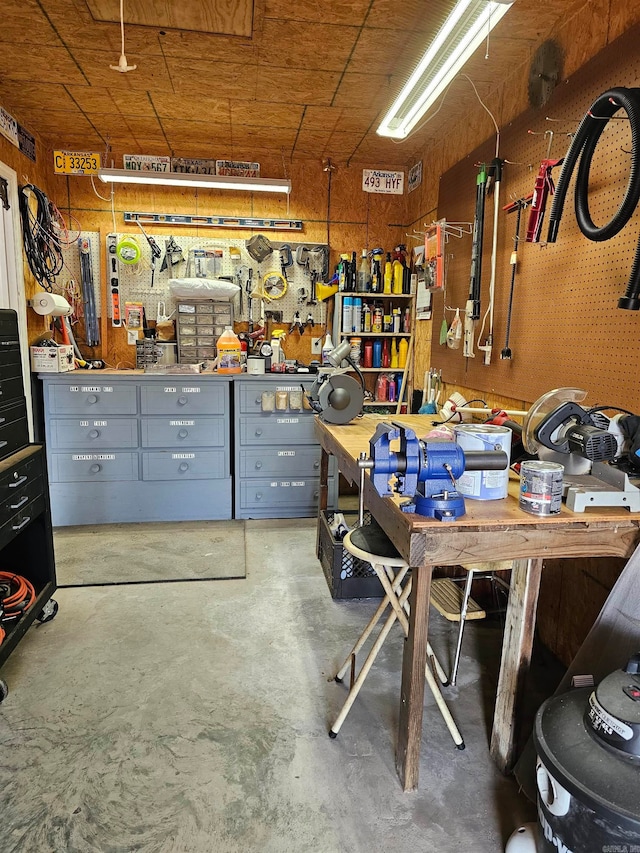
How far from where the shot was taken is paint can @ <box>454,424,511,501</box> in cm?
159

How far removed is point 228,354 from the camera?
391cm

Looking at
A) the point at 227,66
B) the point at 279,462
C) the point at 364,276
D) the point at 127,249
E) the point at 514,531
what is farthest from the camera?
the point at 364,276

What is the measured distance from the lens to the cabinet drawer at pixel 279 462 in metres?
3.95

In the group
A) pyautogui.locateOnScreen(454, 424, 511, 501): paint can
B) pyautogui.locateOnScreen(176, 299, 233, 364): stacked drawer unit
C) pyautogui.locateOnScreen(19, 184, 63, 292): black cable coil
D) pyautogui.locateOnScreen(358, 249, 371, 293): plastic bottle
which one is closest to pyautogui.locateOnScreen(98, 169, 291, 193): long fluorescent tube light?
pyautogui.locateOnScreen(19, 184, 63, 292): black cable coil

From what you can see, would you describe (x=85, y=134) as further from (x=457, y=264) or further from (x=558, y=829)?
(x=558, y=829)

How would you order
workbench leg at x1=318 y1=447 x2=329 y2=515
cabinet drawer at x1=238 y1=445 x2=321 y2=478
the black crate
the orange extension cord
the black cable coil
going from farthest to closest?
1. cabinet drawer at x1=238 y1=445 x2=321 y2=478
2. the black cable coil
3. workbench leg at x1=318 y1=447 x2=329 y2=515
4. the black crate
5. the orange extension cord

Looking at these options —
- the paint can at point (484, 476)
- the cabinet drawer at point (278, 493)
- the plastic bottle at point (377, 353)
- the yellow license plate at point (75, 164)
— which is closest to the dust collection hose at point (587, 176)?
the paint can at point (484, 476)

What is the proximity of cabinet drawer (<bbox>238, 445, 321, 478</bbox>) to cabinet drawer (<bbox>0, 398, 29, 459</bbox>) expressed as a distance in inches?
66.4

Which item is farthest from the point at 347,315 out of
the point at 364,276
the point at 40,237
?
the point at 40,237

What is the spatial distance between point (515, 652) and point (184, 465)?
277 centimetres

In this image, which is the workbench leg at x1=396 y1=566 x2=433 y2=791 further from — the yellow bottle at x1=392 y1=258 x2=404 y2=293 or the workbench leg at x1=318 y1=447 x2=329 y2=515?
the yellow bottle at x1=392 y1=258 x2=404 y2=293

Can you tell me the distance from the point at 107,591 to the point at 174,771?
4.65ft

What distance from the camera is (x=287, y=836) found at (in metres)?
1.48

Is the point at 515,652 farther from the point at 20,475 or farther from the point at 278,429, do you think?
the point at 278,429
